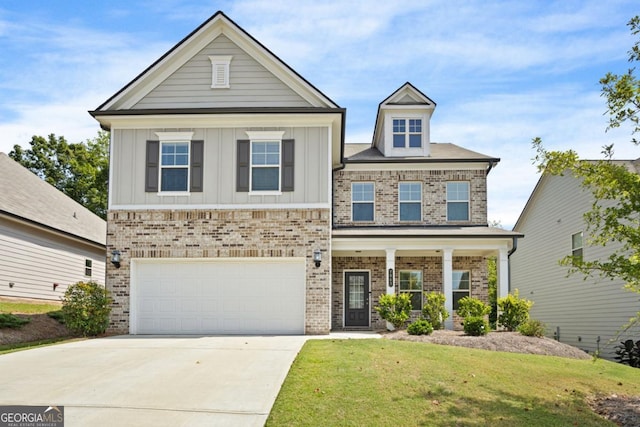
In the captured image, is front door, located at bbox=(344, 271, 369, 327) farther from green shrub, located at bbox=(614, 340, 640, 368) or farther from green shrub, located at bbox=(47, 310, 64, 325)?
green shrub, located at bbox=(47, 310, 64, 325)

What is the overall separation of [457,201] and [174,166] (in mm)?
9595

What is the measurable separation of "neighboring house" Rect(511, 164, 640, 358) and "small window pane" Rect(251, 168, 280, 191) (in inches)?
330

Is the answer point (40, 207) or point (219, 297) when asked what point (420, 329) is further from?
point (40, 207)

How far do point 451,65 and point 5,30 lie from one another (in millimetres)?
11779

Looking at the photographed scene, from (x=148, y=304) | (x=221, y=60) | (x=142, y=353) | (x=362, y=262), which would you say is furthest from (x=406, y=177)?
(x=142, y=353)

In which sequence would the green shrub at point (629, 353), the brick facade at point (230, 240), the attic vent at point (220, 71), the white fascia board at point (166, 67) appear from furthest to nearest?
the attic vent at point (220, 71), the white fascia board at point (166, 67), the brick facade at point (230, 240), the green shrub at point (629, 353)

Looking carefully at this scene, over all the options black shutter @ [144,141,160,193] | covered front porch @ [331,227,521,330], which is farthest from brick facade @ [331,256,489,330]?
black shutter @ [144,141,160,193]

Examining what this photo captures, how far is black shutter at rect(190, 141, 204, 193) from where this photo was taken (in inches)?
673

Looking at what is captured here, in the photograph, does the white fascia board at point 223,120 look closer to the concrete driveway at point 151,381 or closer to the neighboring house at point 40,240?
the neighboring house at point 40,240

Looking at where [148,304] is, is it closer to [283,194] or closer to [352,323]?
[283,194]

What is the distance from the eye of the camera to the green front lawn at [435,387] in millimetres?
8172

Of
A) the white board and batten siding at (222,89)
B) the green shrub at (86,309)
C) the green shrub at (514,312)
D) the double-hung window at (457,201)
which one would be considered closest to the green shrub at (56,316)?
the green shrub at (86,309)

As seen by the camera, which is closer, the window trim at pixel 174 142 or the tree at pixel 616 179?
the tree at pixel 616 179

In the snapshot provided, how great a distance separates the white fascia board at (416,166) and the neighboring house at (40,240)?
34.7 feet
